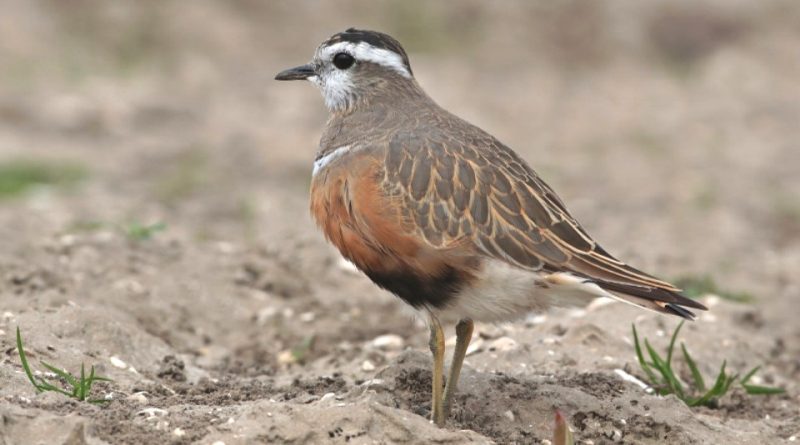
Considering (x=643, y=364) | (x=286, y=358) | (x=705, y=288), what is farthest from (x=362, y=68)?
(x=705, y=288)

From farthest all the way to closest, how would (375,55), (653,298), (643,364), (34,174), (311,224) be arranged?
(34,174) → (311,224) → (375,55) → (643,364) → (653,298)

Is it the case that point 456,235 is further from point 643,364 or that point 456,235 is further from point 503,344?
point 503,344

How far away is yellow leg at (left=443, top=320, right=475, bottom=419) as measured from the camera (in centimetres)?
584

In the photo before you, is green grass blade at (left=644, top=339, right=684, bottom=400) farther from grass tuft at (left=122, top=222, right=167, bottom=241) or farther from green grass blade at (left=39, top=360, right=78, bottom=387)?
grass tuft at (left=122, top=222, right=167, bottom=241)

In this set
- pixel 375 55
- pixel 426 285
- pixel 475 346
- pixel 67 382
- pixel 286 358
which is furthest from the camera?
pixel 286 358

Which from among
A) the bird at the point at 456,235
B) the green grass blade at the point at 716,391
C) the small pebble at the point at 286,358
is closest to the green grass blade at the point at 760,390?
the green grass blade at the point at 716,391

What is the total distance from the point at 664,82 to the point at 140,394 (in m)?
12.8

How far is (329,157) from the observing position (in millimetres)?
6316

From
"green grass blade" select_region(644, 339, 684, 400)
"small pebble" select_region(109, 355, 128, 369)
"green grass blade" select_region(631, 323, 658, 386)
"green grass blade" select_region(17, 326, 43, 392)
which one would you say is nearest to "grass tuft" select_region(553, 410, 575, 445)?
"green grass blade" select_region(631, 323, 658, 386)

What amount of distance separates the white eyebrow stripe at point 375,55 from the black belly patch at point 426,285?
5.22ft

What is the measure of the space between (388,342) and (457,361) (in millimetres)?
1837

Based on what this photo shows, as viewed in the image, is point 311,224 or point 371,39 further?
point 311,224

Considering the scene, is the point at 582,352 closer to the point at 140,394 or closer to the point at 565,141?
the point at 140,394

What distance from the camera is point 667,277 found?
940 centimetres
